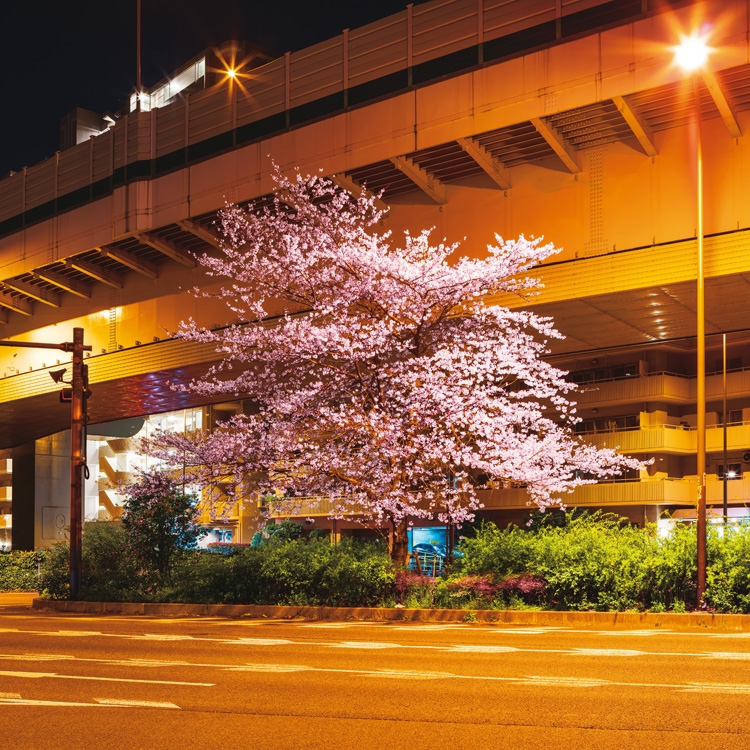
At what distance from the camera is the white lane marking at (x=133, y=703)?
8727mm

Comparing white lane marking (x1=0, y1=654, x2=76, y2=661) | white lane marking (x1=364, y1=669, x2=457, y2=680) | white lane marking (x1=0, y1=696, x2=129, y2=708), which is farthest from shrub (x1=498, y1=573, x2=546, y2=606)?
white lane marking (x1=0, y1=696, x2=129, y2=708)

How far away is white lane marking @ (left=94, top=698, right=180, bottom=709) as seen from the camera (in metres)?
8.73

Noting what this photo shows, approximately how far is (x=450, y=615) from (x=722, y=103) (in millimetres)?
10705

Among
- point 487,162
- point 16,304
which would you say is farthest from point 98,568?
point 16,304

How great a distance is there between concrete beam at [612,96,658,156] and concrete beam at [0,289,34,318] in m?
24.4

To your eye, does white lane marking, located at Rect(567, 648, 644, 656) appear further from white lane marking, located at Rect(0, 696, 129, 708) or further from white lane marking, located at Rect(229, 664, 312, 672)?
white lane marking, located at Rect(0, 696, 129, 708)

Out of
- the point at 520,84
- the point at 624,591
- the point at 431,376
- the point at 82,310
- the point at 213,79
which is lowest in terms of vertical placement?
the point at 624,591

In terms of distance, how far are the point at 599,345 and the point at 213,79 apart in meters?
31.0

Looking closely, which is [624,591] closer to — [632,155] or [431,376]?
[431,376]

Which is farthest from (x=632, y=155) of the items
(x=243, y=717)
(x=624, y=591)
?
(x=243, y=717)

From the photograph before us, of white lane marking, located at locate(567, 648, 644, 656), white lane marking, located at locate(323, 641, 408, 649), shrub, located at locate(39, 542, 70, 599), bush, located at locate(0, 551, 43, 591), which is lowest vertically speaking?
bush, located at locate(0, 551, 43, 591)

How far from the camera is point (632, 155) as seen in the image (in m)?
22.8

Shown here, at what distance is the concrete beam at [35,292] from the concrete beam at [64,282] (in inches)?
46.7

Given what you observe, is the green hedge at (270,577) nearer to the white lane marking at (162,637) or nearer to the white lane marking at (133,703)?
the white lane marking at (162,637)
